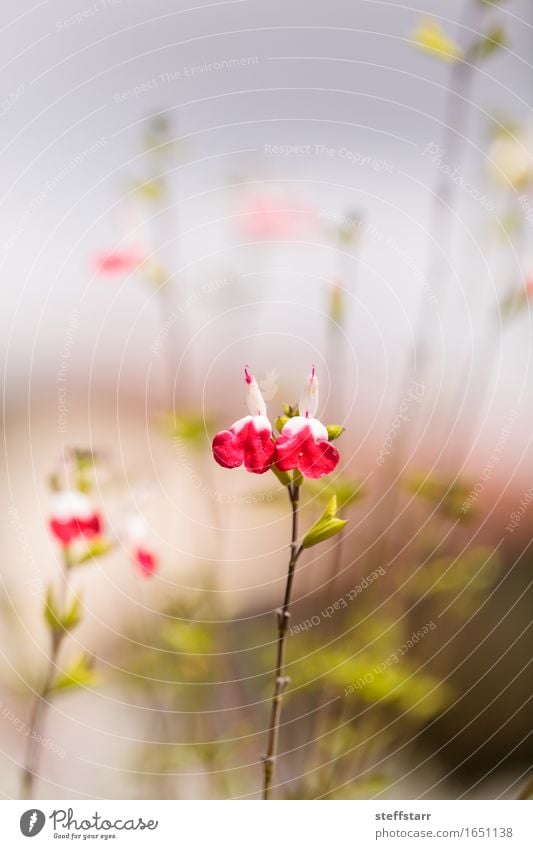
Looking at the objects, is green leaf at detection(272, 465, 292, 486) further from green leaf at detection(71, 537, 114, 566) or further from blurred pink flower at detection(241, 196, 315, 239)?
blurred pink flower at detection(241, 196, 315, 239)

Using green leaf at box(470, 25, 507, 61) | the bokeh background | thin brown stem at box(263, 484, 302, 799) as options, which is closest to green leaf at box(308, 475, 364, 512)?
the bokeh background

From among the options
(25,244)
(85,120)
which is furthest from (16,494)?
(85,120)

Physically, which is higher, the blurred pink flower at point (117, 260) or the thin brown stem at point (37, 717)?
the blurred pink flower at point (117, 260)

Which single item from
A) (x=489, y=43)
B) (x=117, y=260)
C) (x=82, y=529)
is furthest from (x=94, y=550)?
(x=489, y=43)

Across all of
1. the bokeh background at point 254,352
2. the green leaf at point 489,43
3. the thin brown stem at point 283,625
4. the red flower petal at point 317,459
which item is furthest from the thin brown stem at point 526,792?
the green leaf at point 489,43

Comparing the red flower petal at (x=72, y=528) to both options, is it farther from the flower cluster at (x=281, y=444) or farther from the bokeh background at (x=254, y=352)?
the flower cluster at (x=281, y=444)

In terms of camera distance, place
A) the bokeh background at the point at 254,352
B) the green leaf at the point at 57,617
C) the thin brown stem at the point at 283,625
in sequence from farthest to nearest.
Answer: the bokeh background at the point at 254,352, the green leaf at the point at 57,617, the thin brown stem at the point at 283,625

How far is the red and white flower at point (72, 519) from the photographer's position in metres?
0.64

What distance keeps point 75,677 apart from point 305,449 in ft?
1.01

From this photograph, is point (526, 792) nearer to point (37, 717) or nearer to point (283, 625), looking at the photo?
point (283, 625)

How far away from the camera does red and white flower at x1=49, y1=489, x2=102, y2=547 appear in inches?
25.2
